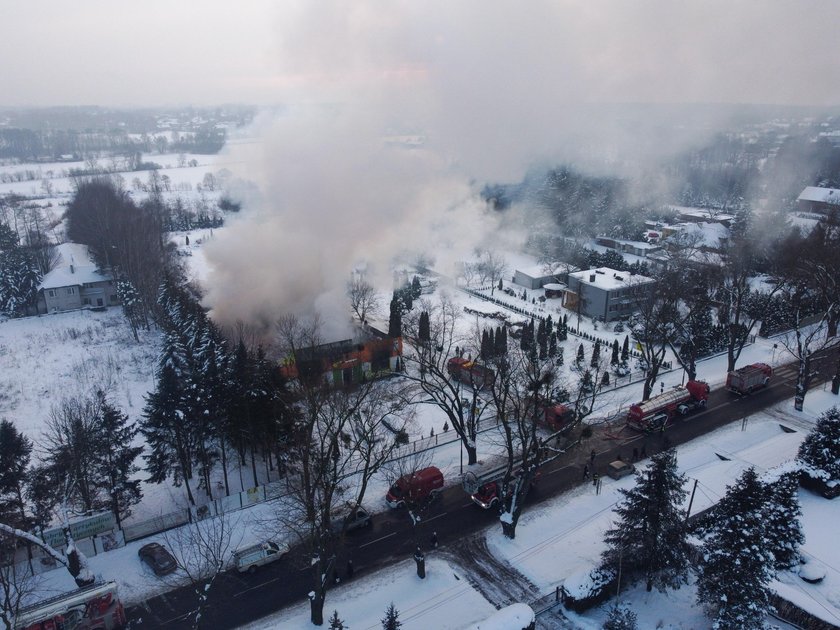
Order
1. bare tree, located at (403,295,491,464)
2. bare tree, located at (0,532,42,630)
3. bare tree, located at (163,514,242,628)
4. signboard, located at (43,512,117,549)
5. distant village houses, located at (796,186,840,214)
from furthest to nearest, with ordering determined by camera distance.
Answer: distant village houses, located at (796,186,840,214) → bare tree, located at (403,295,491,464) → signboard, located at (43,512,117,549) → bare tree, located at (163,514,242,628) → bare tree, located at (0,532,42,630)

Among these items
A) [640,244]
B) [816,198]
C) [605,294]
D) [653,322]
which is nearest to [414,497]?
[653,322]

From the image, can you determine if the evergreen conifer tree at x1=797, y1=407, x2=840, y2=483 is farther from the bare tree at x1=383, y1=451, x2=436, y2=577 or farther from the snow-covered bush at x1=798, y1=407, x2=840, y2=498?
the bare tree at x1=383, y1=451, x2=436, y2=577

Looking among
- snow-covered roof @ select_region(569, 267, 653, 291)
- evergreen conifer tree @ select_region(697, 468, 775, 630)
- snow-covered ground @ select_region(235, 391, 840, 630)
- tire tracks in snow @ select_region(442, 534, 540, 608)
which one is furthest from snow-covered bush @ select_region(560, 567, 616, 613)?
snow-covered roof @ select_region(569, 267, 653, 291)

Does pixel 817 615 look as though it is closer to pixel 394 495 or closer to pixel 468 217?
pixel 394 495

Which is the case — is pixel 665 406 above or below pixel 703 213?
above

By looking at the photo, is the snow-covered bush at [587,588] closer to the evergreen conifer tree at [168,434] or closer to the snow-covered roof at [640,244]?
the evergreen conifer tree at [168,434]

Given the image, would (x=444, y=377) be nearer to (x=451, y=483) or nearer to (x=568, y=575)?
(x=451, y=483)

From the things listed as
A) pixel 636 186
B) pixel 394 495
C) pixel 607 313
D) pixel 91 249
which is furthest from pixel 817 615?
pixel 636 186
